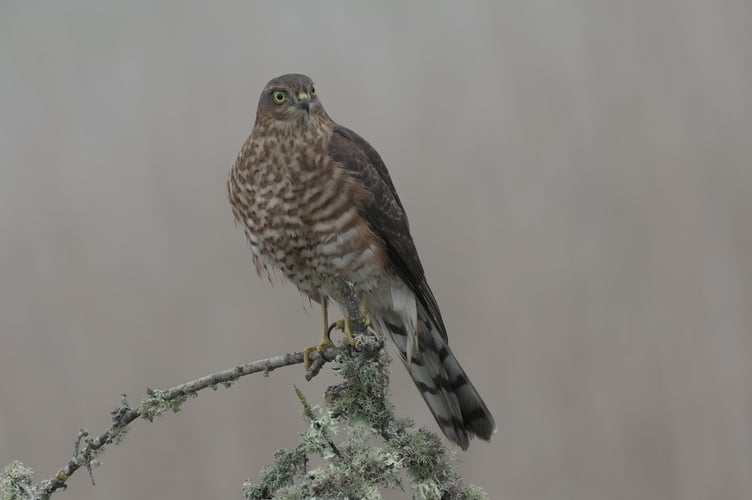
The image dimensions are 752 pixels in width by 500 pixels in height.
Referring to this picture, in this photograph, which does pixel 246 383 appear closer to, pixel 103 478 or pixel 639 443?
pixel 103 478

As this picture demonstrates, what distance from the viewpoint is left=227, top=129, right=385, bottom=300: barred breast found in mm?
2209

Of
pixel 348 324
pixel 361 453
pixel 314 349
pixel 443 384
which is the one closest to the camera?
pixel 361 453

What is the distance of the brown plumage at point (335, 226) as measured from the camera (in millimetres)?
2217

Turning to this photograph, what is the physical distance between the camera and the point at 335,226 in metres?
2.23

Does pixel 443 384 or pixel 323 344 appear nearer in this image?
pixel 323 344

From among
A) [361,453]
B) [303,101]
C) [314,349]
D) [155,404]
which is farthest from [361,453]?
[303,101]

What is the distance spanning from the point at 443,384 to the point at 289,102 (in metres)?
0.86

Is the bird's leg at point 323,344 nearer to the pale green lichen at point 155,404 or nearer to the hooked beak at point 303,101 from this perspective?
the pale green lichen at point 155,404

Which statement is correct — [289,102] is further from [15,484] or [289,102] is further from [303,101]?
[15,484]

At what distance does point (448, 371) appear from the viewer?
2324mm

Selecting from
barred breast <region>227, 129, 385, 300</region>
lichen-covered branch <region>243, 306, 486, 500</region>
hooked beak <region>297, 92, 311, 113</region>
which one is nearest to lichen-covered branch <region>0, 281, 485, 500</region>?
lichen-covered branch <region>243, 306, 486, 500</region>

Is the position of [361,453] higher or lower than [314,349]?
lower

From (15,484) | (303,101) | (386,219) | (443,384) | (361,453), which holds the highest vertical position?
(303,101)

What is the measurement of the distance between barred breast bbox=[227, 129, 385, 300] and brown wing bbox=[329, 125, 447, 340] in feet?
0.09
